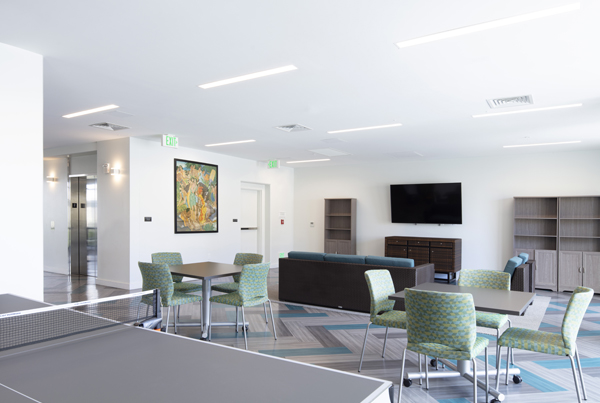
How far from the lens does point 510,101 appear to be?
16.8ft

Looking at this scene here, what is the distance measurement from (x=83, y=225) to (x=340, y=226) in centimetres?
627

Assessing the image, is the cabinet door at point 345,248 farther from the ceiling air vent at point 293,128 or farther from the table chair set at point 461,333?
the table chair set at point 461,333

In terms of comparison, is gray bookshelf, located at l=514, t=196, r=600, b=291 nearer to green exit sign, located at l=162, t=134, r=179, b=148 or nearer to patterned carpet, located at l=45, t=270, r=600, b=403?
patterned carpet, located at l=45, t=270, r=600, b=403

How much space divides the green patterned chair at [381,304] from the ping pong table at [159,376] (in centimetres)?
239

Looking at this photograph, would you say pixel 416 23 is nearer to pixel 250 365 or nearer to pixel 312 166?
pixel 250 365

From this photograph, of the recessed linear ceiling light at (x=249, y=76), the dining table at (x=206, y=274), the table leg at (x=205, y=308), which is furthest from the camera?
the table leg at (x=205, y=308)

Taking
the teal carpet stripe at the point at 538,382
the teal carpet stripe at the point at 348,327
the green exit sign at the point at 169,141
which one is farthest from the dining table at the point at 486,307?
the green exit sign at the point at 169,141

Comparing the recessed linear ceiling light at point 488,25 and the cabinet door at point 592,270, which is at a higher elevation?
the recessed linear ceiling light at point 488,25

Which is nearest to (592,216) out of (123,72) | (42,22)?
(123,72)

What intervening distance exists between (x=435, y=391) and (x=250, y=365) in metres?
2.59

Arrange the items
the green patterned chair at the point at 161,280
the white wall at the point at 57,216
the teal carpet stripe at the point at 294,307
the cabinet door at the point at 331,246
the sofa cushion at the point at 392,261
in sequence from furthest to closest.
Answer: the cabinet door at the point at 331,246, the white wall at the point at 57,216, the teal carpet stripe at the point at 294,307, the sofa cushion at the point at 392,261, the green patterned chair at the point at 161,280

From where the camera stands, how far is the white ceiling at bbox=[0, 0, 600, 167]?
9.64ft

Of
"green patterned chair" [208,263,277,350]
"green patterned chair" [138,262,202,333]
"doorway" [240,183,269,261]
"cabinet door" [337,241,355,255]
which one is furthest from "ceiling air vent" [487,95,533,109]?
"doorway" [240,183,269,261]

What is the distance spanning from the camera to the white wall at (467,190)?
8.95 m
